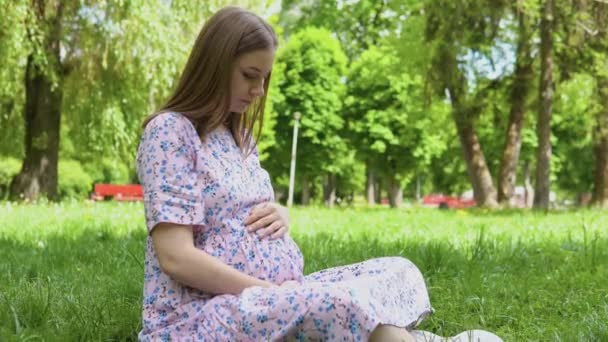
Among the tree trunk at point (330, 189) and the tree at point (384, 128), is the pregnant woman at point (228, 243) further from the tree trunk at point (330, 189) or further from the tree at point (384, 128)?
the tree trunk at point (330, 189)

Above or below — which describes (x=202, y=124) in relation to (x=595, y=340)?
above

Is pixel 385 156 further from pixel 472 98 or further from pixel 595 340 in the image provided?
pixel 595 340

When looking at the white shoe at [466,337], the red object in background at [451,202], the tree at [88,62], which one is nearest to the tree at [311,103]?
the red object in background at [451,202]

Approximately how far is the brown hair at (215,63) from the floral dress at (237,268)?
0.27ft

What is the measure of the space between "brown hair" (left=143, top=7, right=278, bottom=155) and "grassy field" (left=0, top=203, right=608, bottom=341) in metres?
1.02

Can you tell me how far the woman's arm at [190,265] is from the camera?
2432 mm

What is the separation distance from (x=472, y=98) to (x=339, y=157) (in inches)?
696

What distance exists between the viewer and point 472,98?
59.2ft

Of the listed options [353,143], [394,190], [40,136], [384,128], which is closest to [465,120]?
[40,136]

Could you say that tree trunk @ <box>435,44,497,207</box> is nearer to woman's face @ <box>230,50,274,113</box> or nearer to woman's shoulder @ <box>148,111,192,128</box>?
woman's face @ <box>230,50,274,113</box>

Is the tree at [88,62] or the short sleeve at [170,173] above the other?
the tree at [88,62]

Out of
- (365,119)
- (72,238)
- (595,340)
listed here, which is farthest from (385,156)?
(595,340)

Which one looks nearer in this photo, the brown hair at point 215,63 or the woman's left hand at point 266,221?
the brown hair at point 215,63

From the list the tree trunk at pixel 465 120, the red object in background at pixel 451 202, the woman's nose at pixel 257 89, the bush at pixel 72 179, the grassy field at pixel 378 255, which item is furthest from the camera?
the bush at pixel 72 179
